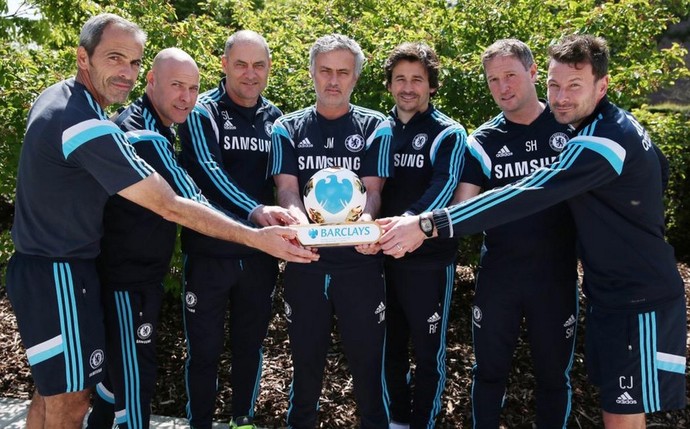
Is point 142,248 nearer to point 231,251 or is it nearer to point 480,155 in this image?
point 231,251

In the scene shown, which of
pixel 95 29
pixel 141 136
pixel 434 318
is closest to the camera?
pixel 95 29

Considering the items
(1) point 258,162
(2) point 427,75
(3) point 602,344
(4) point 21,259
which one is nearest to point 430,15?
(2) point 427,75

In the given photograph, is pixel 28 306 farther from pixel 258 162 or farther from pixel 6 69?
pixel 6 69

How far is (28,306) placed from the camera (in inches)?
125

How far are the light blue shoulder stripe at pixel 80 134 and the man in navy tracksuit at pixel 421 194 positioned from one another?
65.4 inches

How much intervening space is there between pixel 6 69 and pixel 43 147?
7.21ft

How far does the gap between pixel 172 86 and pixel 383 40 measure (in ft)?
7.07

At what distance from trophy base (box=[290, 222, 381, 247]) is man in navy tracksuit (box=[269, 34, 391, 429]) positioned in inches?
16.2

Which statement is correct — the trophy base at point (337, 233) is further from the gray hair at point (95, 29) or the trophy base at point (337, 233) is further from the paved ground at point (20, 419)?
the paved ground at point (20, 419)

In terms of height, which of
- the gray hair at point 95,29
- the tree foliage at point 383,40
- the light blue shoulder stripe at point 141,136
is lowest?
the light blue shoulder stripe at point 141,136

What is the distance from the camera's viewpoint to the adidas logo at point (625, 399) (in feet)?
10.4

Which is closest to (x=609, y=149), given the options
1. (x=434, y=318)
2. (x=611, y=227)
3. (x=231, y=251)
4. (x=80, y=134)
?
(x=611, y=227)

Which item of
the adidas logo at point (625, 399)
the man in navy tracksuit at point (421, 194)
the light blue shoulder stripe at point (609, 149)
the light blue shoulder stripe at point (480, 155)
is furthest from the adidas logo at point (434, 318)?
the light blue shoulder stripe at point (609, 149)

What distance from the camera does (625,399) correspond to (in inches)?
125
